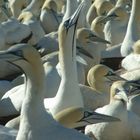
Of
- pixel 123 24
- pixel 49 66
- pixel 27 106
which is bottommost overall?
pixel 123 24

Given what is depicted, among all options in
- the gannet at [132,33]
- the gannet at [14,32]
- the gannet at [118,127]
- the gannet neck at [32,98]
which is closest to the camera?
the gannet neck at [32,98]

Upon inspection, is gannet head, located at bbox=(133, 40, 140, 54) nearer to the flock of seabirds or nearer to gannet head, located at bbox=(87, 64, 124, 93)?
the flock of seabirds

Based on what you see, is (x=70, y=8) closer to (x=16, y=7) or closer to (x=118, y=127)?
(x=16, y=7)

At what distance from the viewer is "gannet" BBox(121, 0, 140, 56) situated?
30.6 feet

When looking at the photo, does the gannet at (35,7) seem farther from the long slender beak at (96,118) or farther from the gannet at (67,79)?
the long slender beak at (96,118)

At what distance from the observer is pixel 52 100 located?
6777 millimetres

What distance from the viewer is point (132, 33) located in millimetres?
9547

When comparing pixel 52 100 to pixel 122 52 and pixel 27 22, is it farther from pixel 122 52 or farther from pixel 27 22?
pixel 27 22

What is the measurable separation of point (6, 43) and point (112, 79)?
2956mm

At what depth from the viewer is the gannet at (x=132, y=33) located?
934 cm

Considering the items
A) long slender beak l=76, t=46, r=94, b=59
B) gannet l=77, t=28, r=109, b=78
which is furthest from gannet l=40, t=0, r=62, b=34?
long slender beak l=76, t=46, r=94, b=59

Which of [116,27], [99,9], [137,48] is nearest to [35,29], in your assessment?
[99,9]

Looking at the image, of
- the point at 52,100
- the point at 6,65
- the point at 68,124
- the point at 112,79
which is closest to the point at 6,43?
the point at 6,65

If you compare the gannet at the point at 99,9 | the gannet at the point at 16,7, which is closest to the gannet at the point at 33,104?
the gannet at the point at 99,9
